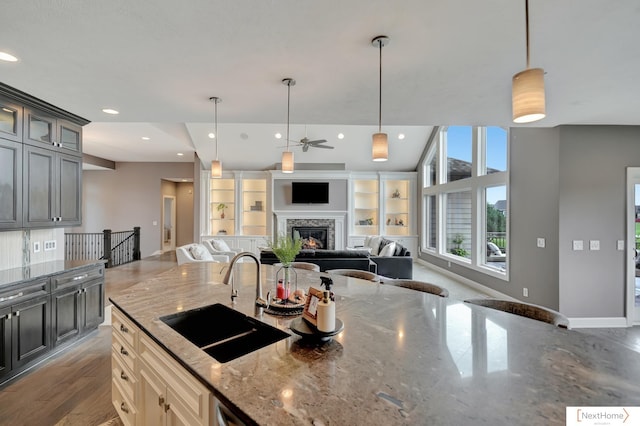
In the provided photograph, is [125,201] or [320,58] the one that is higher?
[320,58]

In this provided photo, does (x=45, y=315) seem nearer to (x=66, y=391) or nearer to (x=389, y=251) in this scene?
(x=66, y=391)

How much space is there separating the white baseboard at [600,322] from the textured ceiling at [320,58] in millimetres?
2610

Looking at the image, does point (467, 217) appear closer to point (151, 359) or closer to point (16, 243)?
point (151, 359)

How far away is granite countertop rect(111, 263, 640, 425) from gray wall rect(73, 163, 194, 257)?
885cm

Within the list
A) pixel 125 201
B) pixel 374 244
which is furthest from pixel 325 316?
pixel 125 201

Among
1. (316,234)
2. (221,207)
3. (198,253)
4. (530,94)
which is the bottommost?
(198,253)

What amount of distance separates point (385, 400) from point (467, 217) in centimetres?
636

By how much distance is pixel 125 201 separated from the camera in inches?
371

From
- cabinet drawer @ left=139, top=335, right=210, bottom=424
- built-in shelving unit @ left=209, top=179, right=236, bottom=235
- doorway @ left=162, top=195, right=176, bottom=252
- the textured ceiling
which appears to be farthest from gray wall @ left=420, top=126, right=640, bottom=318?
doorway @ left=162, top=195, right=176, bottom=252

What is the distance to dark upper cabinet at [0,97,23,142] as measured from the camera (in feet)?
8.95

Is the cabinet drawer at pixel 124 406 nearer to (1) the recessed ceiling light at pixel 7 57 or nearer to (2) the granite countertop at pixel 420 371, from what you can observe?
(2) the granite countertop at pixel 420 371

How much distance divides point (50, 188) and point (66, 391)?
7.09 ft

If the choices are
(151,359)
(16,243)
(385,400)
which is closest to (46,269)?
(16,243)

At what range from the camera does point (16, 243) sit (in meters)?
3.06
